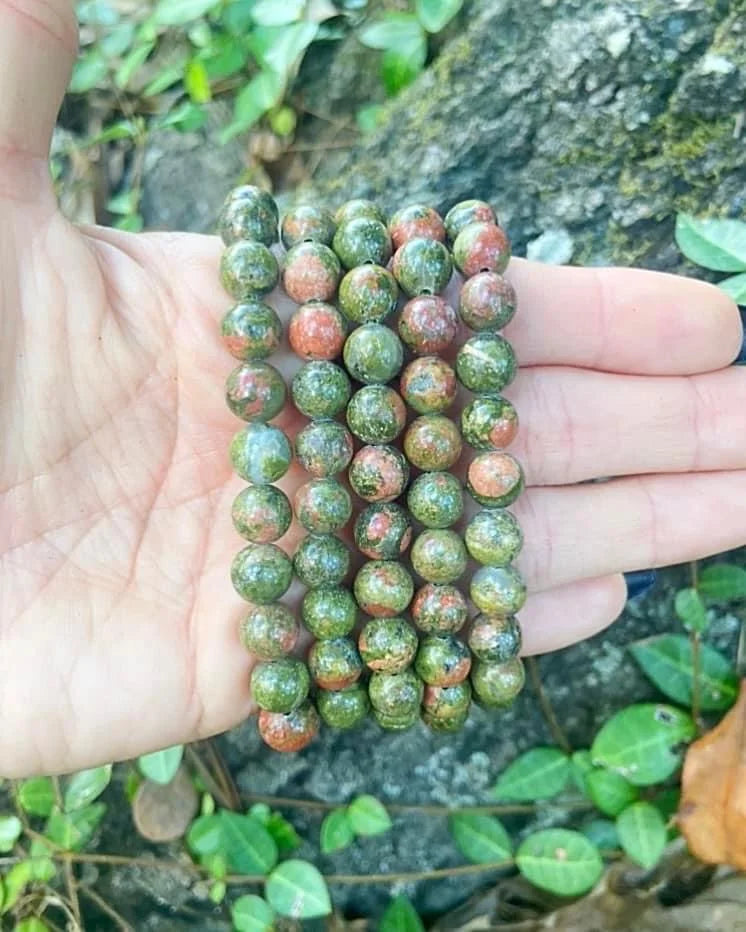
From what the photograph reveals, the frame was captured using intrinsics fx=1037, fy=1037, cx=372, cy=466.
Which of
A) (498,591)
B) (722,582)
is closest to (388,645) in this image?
(498,591)

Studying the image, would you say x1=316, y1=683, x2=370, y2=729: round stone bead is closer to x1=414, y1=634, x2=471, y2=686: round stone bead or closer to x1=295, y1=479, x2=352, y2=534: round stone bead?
x1=414, y1=634, x2=471, y2=686: round stone bead

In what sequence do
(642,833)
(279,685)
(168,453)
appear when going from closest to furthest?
(279,685) < (168,453) < (642,833)

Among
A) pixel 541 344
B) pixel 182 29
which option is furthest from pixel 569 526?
pixel 182 29

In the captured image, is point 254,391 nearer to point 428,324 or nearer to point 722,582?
point 428,324

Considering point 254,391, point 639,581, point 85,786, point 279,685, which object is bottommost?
point 85,786

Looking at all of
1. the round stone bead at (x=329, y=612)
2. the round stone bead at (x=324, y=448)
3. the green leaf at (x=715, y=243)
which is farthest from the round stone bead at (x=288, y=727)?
the green leaf at (x=715, y=243)

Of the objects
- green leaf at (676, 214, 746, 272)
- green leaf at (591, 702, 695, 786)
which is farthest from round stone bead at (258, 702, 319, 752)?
green leaf at (676, 214, 746, 272)
